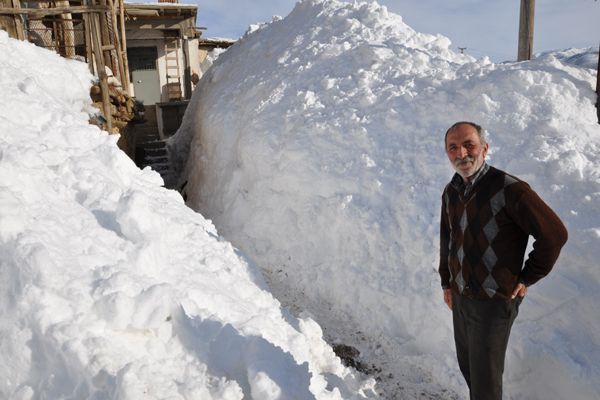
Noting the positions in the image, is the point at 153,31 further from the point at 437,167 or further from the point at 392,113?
the point at 437,167

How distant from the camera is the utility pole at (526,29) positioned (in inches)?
284

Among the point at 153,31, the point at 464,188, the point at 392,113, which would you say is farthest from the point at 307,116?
the point at 153,31

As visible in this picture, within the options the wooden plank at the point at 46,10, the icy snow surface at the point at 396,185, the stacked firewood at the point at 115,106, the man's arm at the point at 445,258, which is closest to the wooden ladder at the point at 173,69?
the stacked firewood at the point at 115,106

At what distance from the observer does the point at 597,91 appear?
5504 millimetres

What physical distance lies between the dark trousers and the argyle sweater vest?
0.29 feet

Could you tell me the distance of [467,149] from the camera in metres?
2.52

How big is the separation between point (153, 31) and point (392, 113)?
1492 centimetres

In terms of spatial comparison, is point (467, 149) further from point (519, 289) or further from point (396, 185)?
point (396, 185)

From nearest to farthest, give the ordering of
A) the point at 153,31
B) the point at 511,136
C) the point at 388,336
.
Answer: the point at 388,336
the point at 511,136
the point at 153,31

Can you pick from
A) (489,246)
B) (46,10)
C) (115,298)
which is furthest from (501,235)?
(46,10)

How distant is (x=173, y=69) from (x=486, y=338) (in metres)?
18.9

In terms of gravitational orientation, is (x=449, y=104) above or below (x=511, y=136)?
above

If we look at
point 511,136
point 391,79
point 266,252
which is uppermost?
point 391,79

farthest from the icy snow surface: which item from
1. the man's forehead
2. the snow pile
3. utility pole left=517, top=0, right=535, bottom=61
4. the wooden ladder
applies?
the wooden ladder
